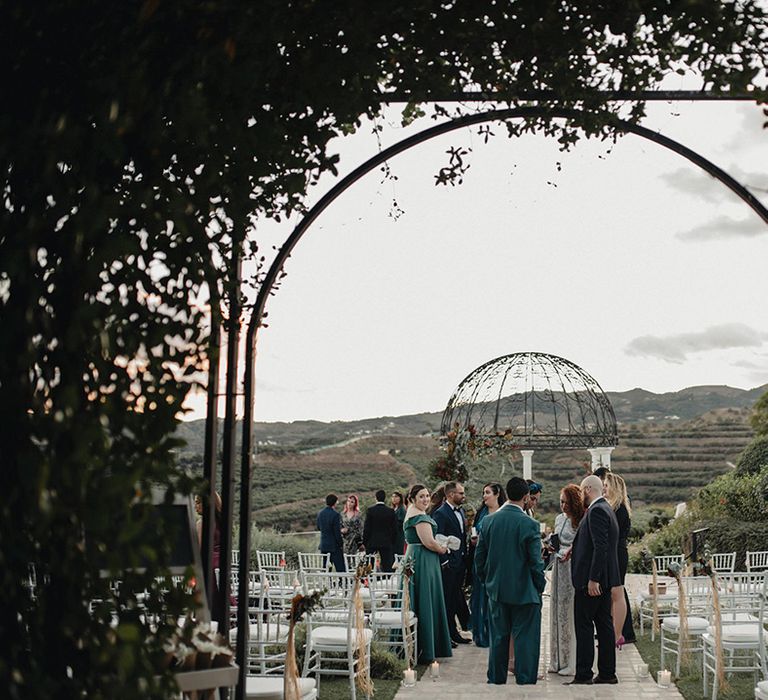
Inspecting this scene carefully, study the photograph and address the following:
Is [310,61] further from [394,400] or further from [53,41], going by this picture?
[394,400]

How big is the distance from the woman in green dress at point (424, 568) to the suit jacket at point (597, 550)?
1359 mm

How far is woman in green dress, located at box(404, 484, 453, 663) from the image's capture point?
8180 millimetres

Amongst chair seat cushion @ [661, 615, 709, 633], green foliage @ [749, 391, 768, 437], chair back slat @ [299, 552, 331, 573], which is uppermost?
green foliage @ [749, 391, 768, 437]

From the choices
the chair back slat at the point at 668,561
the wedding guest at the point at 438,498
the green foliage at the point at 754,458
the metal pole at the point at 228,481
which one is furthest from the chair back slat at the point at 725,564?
the green foliage at the point at 754,458

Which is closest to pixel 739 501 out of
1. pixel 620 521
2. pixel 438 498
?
pixel 438 498

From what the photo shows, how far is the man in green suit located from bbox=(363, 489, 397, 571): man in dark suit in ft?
15.1

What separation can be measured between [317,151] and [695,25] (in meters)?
1.15

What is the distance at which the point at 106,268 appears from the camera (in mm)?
2109

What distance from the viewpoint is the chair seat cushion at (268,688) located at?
4.59 meters

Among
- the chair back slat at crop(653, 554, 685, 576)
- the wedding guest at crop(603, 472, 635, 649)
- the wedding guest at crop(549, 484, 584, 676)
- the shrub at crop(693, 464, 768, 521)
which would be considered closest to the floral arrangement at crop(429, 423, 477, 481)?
the chair back slat at crop(653, 554, 685, 576)

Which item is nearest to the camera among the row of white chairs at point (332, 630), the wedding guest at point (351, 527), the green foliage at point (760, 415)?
the row of white chairs at point (332, 630)

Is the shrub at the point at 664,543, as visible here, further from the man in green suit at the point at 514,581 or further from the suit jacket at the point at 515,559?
the suit jacket at the point at 515,559

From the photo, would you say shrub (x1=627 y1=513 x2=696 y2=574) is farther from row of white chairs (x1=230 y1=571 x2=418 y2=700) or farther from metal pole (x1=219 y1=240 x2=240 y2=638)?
metal pole (x1=219 y1=240 x2=240 y2=638)

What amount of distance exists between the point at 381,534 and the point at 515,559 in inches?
199
